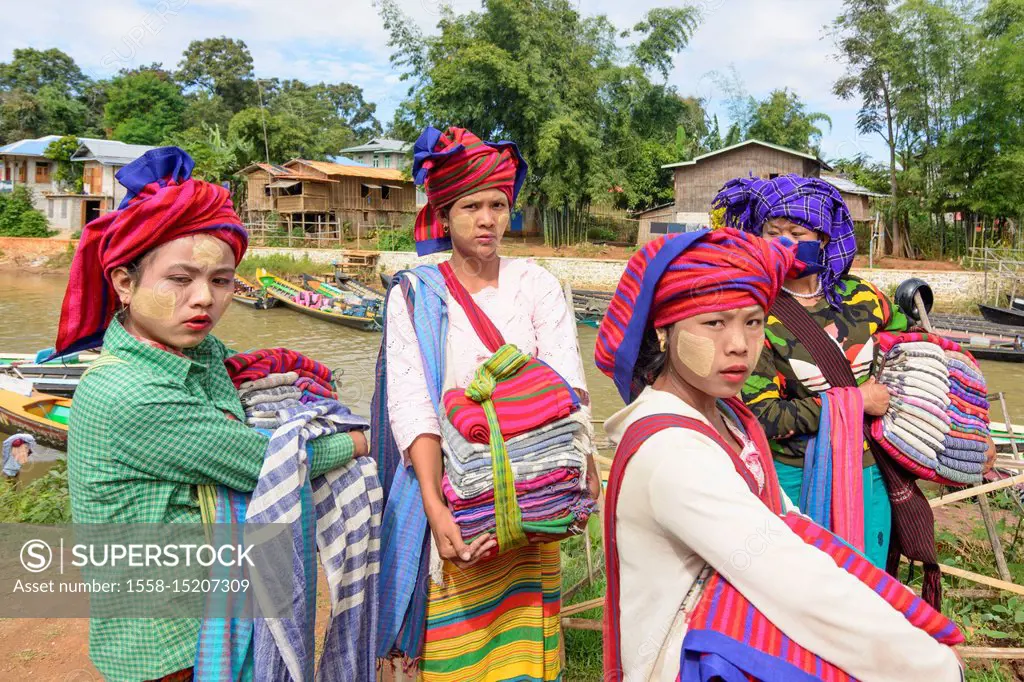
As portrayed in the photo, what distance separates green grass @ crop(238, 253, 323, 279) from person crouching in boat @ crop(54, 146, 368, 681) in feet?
80.8

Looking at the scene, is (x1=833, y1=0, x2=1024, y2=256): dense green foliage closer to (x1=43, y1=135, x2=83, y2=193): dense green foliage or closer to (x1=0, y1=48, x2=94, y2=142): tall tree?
(x1=43, y1=135, x2=83, y2=193): dense green foliage

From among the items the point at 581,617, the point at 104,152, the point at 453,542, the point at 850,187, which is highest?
the point at 104,152

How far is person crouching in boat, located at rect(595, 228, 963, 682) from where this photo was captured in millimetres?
1123

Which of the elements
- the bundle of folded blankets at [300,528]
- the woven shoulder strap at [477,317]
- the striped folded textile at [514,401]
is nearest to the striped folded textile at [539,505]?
the striped folded textile at [514,401]

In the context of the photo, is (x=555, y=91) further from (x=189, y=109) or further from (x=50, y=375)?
(x=189, y=109)

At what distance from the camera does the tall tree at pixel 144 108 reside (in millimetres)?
38938

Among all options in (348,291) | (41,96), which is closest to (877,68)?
(348,291)

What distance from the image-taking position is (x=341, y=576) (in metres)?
1.82

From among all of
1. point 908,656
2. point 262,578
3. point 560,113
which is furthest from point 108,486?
point 560,113

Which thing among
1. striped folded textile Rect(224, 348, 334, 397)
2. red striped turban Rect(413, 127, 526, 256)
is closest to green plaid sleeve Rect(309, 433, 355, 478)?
striped folded textile Rect(224, 348, 334, 397)

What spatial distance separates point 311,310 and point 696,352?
19.3 meters

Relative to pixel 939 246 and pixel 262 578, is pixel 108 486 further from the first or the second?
pixel 939 246

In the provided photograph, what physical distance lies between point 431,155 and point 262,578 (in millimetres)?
1212

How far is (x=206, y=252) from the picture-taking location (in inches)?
65.4
